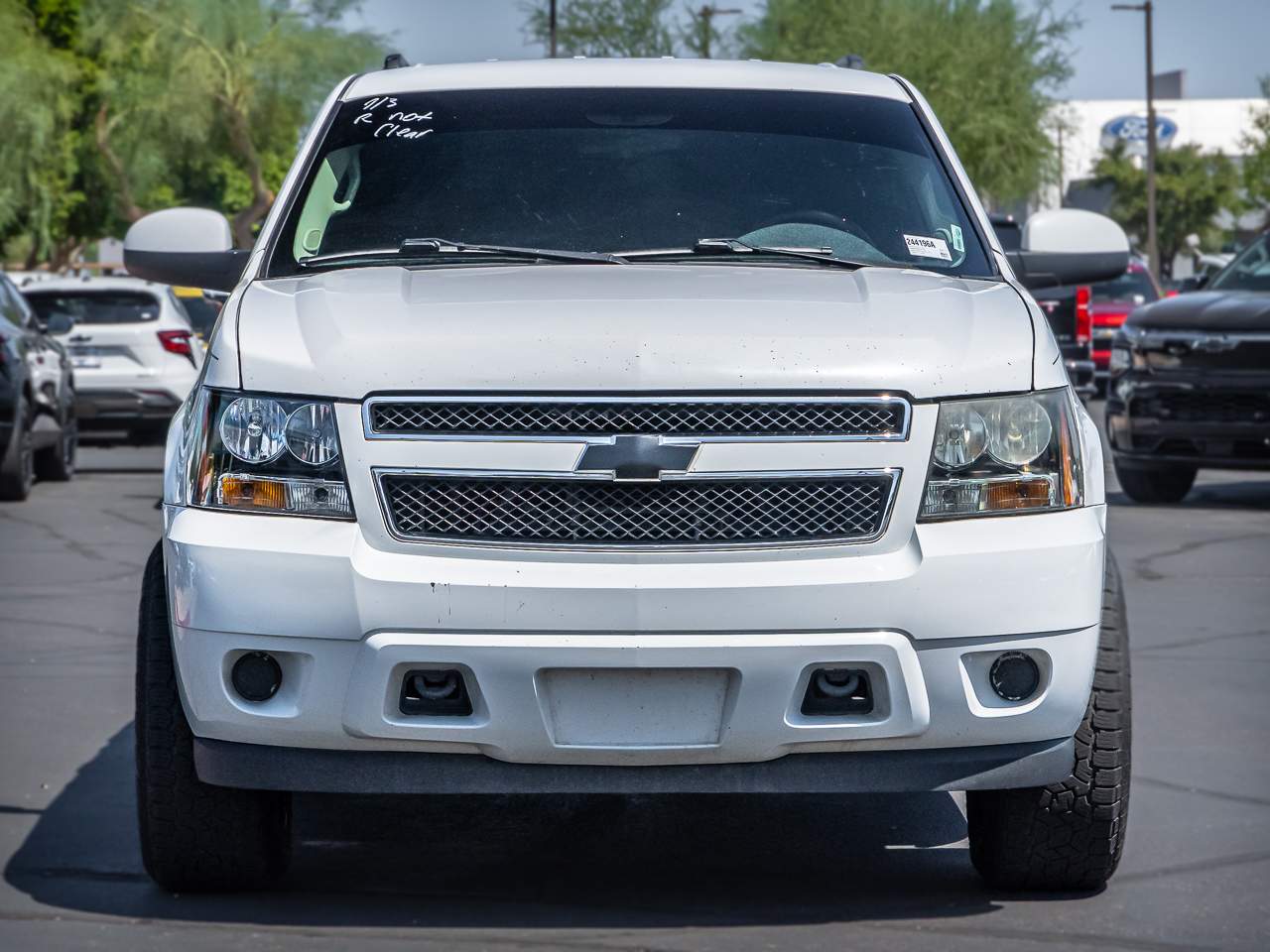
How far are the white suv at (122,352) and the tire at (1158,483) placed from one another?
7.87 meters

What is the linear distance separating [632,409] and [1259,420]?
32.2 feet

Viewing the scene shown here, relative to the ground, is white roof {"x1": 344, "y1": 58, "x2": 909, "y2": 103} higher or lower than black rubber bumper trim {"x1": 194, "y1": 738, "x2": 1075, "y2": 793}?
higher

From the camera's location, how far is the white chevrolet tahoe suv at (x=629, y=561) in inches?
168

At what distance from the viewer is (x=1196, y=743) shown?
6535 mm

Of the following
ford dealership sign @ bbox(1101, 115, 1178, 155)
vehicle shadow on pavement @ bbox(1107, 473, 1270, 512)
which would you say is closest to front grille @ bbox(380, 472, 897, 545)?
vehicle shadow on pavement @ bbox(1107, 473, 1270, 512)

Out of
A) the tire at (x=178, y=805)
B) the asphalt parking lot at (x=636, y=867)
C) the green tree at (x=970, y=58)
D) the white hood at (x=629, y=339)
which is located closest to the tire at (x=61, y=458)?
the asphalt parking lot at (x=636, y=867)

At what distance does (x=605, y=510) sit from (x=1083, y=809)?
1.18 meters

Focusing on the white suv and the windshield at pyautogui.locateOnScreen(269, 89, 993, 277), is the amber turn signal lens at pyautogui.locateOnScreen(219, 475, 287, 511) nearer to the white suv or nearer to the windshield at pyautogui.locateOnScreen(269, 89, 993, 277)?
the windshield at pyautogui.locateOnScreen(269, 89, 993, 277)

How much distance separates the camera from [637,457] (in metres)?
4.31

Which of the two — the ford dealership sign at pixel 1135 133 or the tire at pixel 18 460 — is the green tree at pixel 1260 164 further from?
the tire at pixel 18 460

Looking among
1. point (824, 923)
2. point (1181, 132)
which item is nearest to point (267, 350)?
point (824, 923)

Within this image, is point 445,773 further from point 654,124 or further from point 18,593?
point 18,593

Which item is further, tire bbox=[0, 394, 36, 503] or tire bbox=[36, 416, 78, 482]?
tire bbox=[36, 416, 78, 482]

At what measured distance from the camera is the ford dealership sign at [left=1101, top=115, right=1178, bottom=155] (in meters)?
96.2
